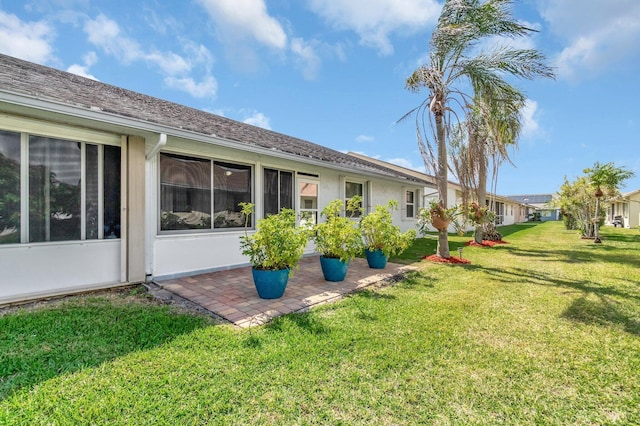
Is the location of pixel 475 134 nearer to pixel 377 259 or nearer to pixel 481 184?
pixel 481 184

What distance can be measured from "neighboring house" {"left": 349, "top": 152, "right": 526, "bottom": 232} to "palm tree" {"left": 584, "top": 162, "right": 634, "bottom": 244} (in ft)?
14.0

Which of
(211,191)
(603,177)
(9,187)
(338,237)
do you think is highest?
(603,177)

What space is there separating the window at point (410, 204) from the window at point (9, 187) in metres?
13.4

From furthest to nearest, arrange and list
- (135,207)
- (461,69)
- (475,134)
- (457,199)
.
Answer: (457,199) → (475,134) → (461,69) → (135,207)

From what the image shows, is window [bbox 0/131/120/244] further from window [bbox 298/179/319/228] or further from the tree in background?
the tree in background

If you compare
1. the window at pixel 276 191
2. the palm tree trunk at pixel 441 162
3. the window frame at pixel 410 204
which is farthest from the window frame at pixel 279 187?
the window frame at pixel 410 204

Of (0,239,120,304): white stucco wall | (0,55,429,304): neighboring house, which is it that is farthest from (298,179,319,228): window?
(0,239,120,304): white stucco wall

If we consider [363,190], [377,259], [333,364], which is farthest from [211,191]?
[363,190]

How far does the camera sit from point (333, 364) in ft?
9.39

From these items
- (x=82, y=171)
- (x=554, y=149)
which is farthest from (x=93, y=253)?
(x=554, y=149)

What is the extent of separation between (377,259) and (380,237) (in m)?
0.59

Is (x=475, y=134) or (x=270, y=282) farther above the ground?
(x=475, y=134)

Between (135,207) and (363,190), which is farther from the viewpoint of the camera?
(363,190)

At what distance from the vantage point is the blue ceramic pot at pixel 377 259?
7.29 meters
